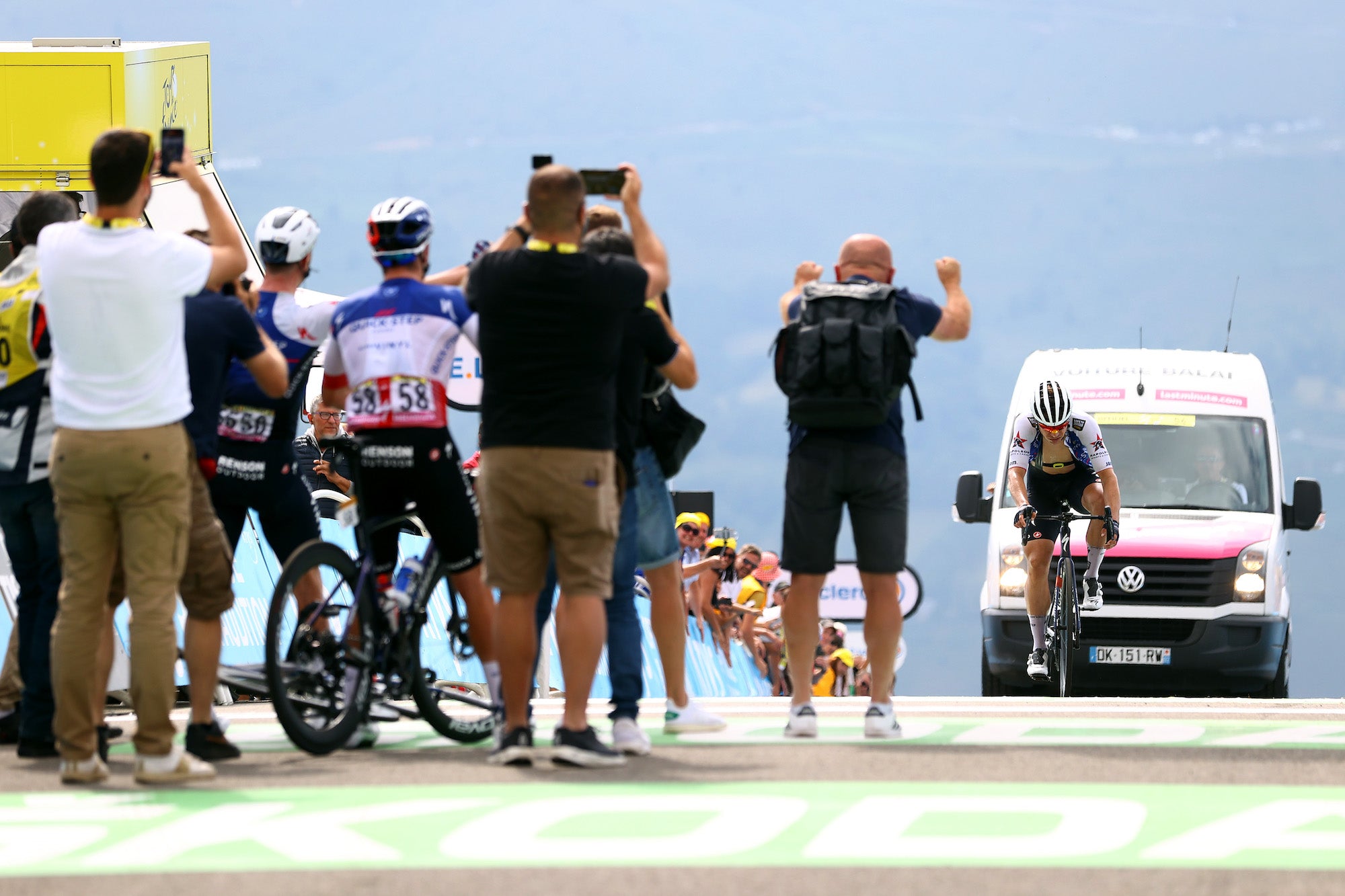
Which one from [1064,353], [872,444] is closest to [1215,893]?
[872,444]

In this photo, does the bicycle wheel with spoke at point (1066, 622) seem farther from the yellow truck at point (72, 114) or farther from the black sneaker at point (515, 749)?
the yellow truck at point (72, 114)

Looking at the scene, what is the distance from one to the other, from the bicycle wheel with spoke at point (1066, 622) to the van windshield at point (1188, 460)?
183 cm

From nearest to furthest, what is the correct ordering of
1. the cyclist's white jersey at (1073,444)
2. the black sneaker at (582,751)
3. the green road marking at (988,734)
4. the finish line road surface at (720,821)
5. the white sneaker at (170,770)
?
1. the finish line road surface at (720,821)
2. the white sneaker at (170,770)
3. the black sneaker at (582,751)
4. the green road marking at (988,734)
5. the cyclist's white jersey at (1073,444)

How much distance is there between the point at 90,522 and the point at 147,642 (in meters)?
0.44

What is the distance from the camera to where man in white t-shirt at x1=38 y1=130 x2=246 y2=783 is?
6.81 meters

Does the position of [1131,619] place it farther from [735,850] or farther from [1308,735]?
[735,850]

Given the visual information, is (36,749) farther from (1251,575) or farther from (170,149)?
(1251,575)

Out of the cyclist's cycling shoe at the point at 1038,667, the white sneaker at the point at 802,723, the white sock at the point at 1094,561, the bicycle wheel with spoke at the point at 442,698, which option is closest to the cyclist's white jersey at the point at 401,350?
the bicycle wheel with spoke at the point at 442,698

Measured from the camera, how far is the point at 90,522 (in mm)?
6914

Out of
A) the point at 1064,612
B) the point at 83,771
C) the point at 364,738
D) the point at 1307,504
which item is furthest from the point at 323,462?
the point at 1307,504

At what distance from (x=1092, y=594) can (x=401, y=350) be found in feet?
27.0

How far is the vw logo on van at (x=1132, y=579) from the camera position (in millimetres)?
15594

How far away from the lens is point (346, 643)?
25.4ft

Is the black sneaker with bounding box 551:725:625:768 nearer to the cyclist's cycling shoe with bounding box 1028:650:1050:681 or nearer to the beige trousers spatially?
the beige trousers
